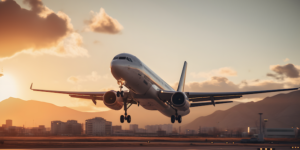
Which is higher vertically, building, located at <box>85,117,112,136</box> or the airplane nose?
the airplane nose

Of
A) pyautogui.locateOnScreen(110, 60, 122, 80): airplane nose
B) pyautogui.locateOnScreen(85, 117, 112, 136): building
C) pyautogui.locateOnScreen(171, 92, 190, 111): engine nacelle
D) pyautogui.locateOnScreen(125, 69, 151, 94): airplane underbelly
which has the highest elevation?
pyautogui.locateOnScreen(110, 60, 122, 80): airplane nose

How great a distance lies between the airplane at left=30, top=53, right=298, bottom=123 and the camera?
28.6m

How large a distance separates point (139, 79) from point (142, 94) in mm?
3260

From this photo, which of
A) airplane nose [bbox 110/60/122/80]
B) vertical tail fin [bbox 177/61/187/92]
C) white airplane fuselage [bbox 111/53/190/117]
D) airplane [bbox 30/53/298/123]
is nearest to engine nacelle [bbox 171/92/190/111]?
airplane [bbox 30/53/298/123]

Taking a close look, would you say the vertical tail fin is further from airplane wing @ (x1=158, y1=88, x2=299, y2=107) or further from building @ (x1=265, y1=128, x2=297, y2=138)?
building @ (x1=265, y1=128, x2=297, y2=138)

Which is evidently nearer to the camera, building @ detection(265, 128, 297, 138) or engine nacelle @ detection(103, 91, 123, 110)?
engine nacelle @ detection(103, 91, 123, 110)

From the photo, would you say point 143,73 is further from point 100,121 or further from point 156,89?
point 100,121

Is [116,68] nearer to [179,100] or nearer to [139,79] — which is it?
[139,79]

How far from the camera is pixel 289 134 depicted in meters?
134

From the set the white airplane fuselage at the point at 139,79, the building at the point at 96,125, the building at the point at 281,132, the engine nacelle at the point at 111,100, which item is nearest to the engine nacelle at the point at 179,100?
the white airplane fuselage at the point at 139,79

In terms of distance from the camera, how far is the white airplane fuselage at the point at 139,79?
28047 millimetres

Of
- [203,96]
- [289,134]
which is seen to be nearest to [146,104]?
[203,96]

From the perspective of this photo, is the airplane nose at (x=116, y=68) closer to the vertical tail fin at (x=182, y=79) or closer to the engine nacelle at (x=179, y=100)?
the engine nacelle at (x=179, y=100)

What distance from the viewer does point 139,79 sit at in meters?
30.4
